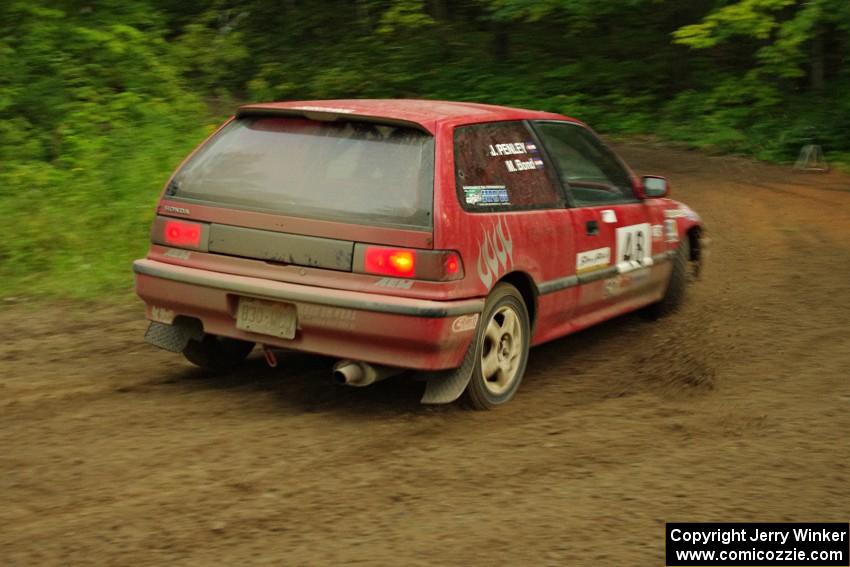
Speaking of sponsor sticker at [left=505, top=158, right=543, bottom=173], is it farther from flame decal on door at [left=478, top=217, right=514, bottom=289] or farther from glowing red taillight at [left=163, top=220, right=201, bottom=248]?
glowing red taillight at [left=163, top=220, right=201, bottom=248]

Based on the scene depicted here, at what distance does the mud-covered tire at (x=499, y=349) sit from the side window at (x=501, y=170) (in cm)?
48

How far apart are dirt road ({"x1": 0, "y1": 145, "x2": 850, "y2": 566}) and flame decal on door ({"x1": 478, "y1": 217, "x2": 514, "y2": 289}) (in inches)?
28.7

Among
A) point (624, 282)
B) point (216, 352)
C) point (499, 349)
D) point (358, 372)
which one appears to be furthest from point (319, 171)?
point (624, 282)

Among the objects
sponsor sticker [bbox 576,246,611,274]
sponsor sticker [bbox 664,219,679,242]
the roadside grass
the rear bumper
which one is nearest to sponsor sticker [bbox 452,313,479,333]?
the rear bumper

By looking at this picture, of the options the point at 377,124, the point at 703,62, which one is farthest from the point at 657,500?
the point at 703,62

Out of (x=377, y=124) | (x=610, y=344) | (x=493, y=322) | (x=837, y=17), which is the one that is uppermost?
(x=837, y=17)

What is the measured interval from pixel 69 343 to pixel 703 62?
15996 mm

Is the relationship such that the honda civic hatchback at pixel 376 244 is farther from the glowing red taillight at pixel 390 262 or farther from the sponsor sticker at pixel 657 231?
the sponsor sticker at pixel 657 231

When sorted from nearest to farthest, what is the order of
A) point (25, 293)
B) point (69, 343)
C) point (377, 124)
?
point (377, 124) → point (69, 343) → point (25, 293)

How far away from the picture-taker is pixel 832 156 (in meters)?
16.9

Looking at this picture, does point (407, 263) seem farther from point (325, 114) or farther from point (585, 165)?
point (585, 165)

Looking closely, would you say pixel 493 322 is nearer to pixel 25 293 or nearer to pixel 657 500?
pixel 657 500

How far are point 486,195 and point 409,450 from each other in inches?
56.2

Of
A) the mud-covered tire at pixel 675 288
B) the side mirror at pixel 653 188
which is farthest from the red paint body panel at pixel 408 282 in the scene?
the mud-covered tire at pixel 675 288
